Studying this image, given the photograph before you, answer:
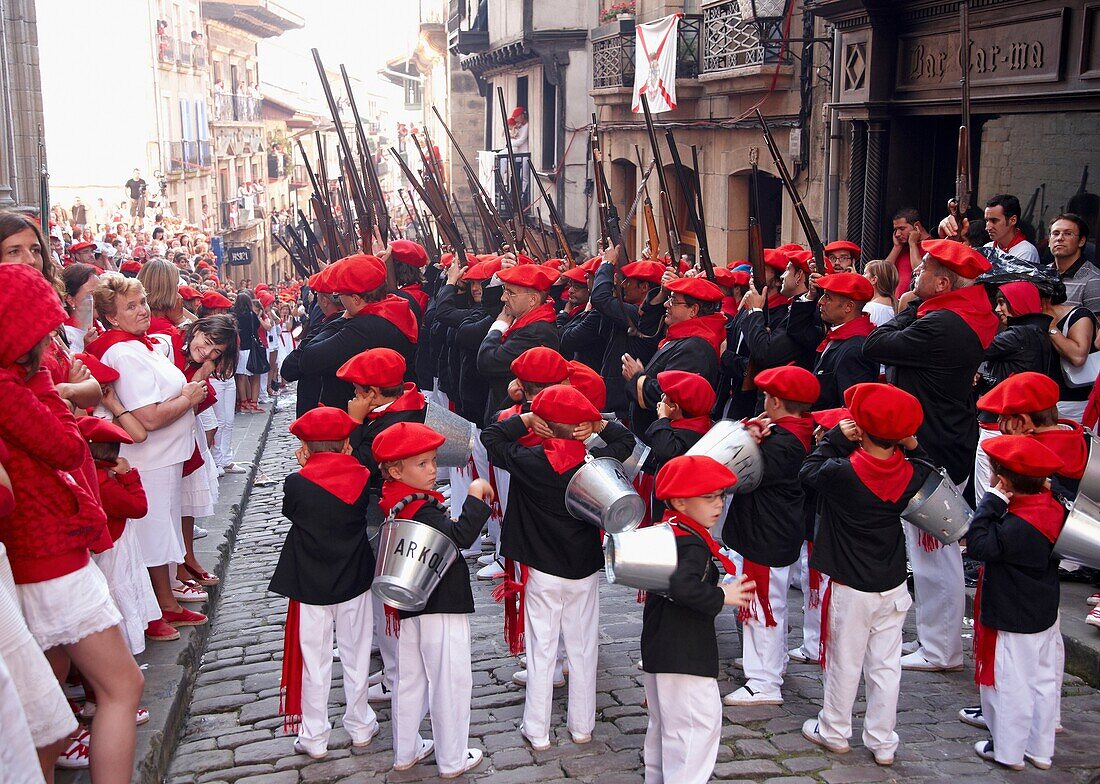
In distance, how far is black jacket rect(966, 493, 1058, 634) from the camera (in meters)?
4.48

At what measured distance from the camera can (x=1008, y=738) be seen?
4.51 metres

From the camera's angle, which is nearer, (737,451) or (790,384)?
(737,451)

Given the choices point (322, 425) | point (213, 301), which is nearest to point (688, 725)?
point (322, 425)

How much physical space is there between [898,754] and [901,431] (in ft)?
4.39

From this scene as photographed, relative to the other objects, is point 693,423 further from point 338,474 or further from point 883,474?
point 338,474

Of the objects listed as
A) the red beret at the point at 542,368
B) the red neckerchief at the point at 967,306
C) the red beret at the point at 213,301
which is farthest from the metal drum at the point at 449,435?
the red beret at the point at 213,301

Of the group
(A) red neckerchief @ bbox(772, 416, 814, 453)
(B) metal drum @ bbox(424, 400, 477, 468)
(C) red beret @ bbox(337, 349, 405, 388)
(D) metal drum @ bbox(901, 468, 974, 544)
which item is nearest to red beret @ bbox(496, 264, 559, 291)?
(B) metal drum @ bbox(424, 400, 477, 468)

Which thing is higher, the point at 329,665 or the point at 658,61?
the point at 658,61

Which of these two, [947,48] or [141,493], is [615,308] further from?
[947,48]

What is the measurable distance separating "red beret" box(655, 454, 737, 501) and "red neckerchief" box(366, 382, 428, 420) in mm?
1749

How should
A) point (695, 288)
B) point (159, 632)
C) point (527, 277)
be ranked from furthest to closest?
point (527, 277) → point (695, 288) → point (159, 632)

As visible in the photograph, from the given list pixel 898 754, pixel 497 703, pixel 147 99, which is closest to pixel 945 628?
pixel 898 754

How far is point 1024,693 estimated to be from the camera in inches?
177

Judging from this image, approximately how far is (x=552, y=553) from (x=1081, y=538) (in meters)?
2.12
